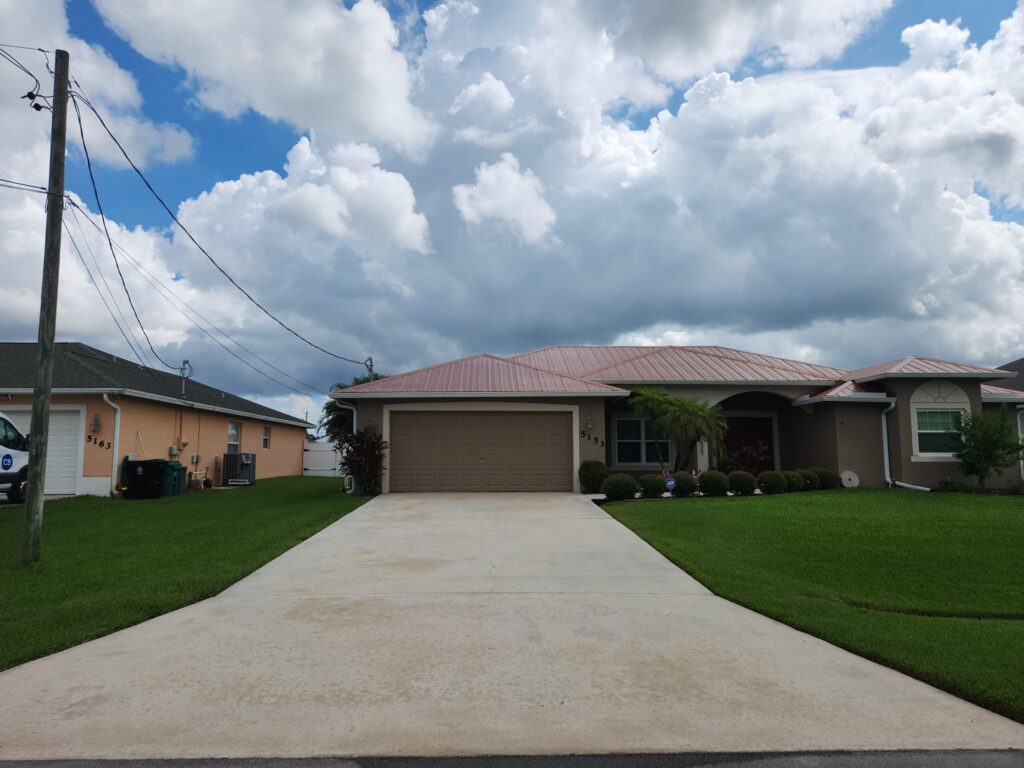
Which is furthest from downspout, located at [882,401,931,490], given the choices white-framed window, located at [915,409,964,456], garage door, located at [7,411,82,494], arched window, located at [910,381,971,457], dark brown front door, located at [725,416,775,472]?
garage door, located at [7,411,82,494]

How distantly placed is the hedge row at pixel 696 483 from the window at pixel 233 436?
14.7 m

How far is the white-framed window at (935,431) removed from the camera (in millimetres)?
16719

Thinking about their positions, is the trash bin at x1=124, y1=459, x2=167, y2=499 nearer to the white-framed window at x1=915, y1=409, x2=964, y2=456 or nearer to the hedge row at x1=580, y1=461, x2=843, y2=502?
the hedge row at x1=580, y1=461, x2=843, y2=502

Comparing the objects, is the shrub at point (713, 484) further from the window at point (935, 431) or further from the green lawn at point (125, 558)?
the green lawn at point (125, 558)

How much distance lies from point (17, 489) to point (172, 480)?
12.1 feet

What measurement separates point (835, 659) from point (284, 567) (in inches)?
A: 230

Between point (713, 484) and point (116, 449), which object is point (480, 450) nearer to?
point (713, 484)

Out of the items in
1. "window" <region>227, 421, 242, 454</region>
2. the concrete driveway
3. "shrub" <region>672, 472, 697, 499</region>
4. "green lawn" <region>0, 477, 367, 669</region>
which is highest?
"window" <region>227, 421, 242, 454</region>

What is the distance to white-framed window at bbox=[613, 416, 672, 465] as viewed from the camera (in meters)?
18.7

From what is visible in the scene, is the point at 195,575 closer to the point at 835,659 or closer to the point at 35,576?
the point at 35,576

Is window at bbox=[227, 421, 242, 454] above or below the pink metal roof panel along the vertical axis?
below

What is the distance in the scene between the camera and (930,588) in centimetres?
689

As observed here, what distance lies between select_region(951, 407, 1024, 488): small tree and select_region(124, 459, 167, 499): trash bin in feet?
67.1

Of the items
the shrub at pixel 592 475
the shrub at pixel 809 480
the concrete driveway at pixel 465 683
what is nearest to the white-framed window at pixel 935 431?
the shrub at pixel 809 480
